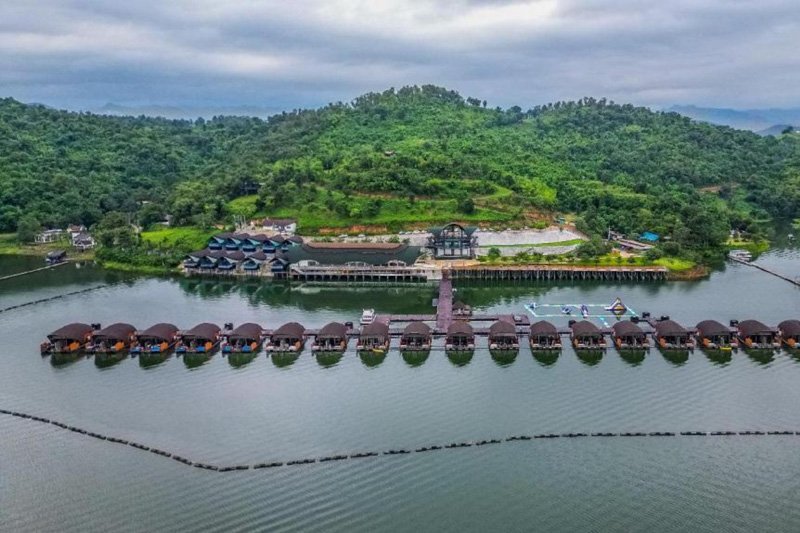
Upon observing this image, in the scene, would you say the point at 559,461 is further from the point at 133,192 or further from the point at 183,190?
the point at 133,192

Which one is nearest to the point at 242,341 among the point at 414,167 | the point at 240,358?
the point at 240,358

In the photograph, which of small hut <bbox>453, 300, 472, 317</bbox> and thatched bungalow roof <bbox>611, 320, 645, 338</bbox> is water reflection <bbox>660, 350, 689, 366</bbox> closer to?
thatched bungalow roof <bbox>611, 320, 645, 338</bbox>

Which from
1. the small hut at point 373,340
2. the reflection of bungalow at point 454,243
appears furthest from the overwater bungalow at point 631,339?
the reflection of bungalow at point 454,243

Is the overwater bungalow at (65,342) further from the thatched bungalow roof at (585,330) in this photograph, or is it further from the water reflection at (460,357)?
the thatched bungalow roof at (585,330)

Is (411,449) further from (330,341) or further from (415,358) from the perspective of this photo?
(330,341)

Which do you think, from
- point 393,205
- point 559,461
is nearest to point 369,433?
point 559,461

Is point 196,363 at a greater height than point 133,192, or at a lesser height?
lesser
